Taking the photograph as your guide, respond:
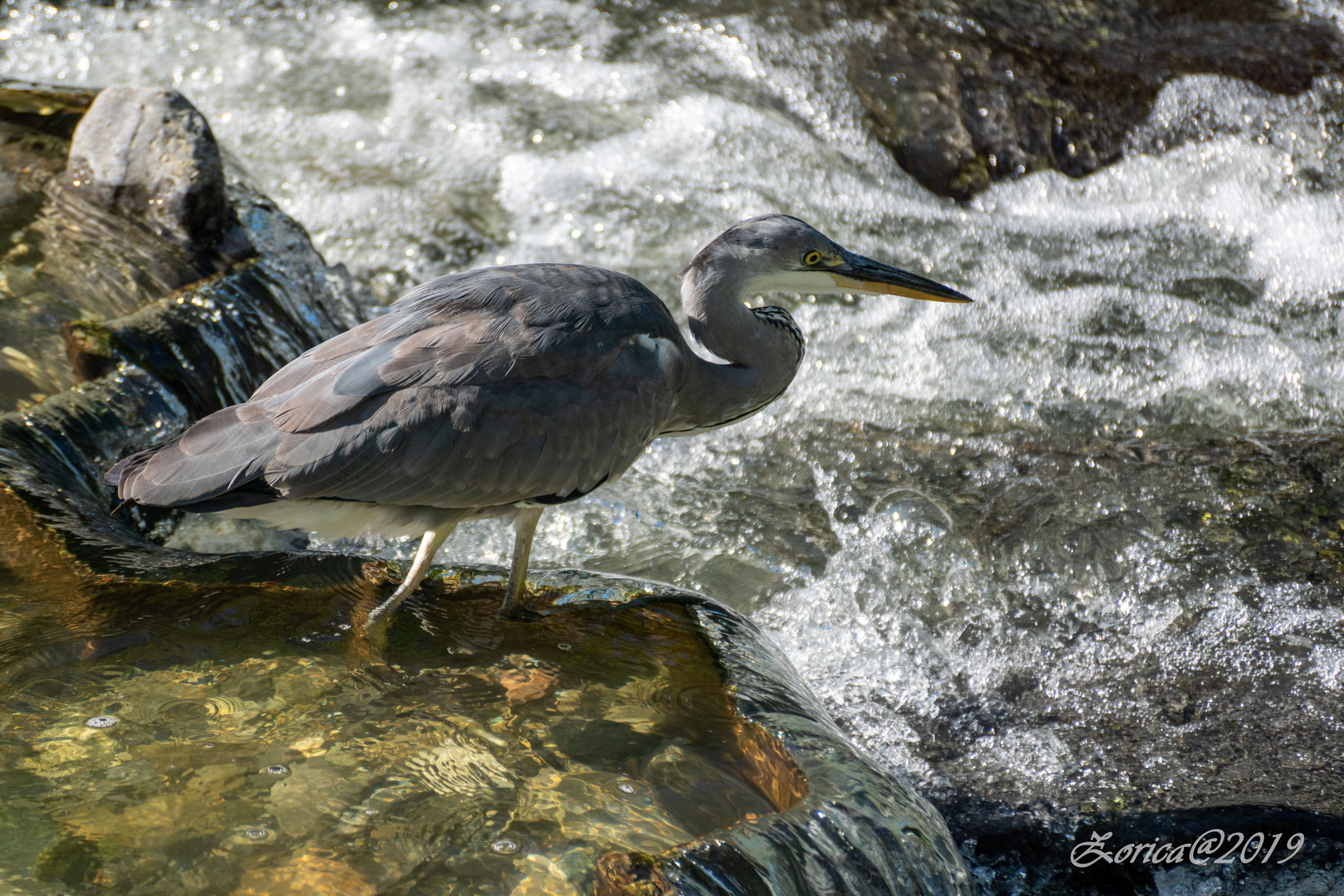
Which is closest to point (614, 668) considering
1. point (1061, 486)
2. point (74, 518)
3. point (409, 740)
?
point (409, 740)

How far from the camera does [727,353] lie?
13.3 feet

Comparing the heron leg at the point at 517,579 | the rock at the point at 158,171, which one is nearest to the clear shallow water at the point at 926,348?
the heron leg at the point at 517,579

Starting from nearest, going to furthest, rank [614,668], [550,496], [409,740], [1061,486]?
1. [409,740]
2. [614,668]
3. [550,496]
4. [1061,486]

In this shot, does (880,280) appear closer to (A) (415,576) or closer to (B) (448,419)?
(B) (448,419)

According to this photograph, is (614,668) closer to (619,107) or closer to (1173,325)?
(1173,325)

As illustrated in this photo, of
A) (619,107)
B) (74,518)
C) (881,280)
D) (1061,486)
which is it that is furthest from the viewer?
(619,107)

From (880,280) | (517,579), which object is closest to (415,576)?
(517,579)

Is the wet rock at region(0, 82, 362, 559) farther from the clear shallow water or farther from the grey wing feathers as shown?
the clear shallow water

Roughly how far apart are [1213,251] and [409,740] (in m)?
6.16

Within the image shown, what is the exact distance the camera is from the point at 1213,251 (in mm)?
6832

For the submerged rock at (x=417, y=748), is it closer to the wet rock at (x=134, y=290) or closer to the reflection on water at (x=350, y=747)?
the reflection on water at (x=350, y=747)

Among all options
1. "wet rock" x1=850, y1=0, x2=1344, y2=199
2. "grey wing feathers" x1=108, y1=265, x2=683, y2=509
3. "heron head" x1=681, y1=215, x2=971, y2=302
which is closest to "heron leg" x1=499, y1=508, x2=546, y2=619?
"grey wing feathers" x1=108, y1=265, x2=683, y2=509

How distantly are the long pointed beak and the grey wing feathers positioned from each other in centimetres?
86

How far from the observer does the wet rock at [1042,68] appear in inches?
285
